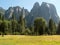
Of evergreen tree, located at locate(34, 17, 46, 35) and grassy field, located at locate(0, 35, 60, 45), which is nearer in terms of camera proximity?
grassy field, located at locate(0, 35, 60, 45)

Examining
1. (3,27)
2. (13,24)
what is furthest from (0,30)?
(13,24)

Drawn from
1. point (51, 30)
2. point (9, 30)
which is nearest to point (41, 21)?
point (51, 30)

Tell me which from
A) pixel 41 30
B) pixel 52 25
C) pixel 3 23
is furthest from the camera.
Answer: pixel 52 25

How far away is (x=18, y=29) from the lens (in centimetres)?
14162

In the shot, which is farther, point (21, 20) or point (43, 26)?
point (21, 20)

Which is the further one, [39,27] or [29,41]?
[39,27]

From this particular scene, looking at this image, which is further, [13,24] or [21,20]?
[21,20]

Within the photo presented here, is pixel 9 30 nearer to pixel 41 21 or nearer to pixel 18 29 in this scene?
pixel 18 29

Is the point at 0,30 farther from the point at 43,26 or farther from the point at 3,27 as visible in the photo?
the point at 43,26

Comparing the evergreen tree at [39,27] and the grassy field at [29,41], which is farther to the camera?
the evergreen tree at [39,27]

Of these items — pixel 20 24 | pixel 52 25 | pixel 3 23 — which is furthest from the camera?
pixel 20 24

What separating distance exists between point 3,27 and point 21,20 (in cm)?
3227

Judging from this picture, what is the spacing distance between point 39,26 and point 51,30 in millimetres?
14585

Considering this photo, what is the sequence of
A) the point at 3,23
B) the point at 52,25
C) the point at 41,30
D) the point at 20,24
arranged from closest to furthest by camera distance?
the point at 41,30 < the point at 3,23 < the point at 52,25 < the point at 20,24
